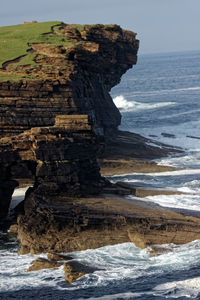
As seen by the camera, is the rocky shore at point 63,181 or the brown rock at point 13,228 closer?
the rocky shore at point 63,181

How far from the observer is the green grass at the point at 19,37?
165 ft

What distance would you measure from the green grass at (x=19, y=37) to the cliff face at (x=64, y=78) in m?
1.05

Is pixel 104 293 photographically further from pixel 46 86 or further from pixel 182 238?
pixel 46 86

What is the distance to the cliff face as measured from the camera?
132 feet

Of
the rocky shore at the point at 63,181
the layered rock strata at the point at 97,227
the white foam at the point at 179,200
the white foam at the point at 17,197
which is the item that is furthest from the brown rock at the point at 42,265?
the white foam at the point at 17,197

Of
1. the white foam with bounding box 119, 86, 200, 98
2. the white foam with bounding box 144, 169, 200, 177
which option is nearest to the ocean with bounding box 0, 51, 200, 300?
the white foam with bounding box 144, 169, 200, 177

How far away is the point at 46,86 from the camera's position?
4103cm

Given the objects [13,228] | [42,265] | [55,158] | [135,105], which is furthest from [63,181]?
[135,105]

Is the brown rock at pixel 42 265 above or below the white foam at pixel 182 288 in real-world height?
below

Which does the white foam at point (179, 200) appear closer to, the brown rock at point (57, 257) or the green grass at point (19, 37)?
the brown rock at point (57, 257)

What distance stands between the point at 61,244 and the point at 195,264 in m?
6.85

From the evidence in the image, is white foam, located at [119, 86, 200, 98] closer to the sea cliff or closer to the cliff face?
the cliff face

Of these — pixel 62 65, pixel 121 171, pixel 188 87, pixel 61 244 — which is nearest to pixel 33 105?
pixel 62 65

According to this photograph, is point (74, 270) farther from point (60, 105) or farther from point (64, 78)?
point (64, 78)
